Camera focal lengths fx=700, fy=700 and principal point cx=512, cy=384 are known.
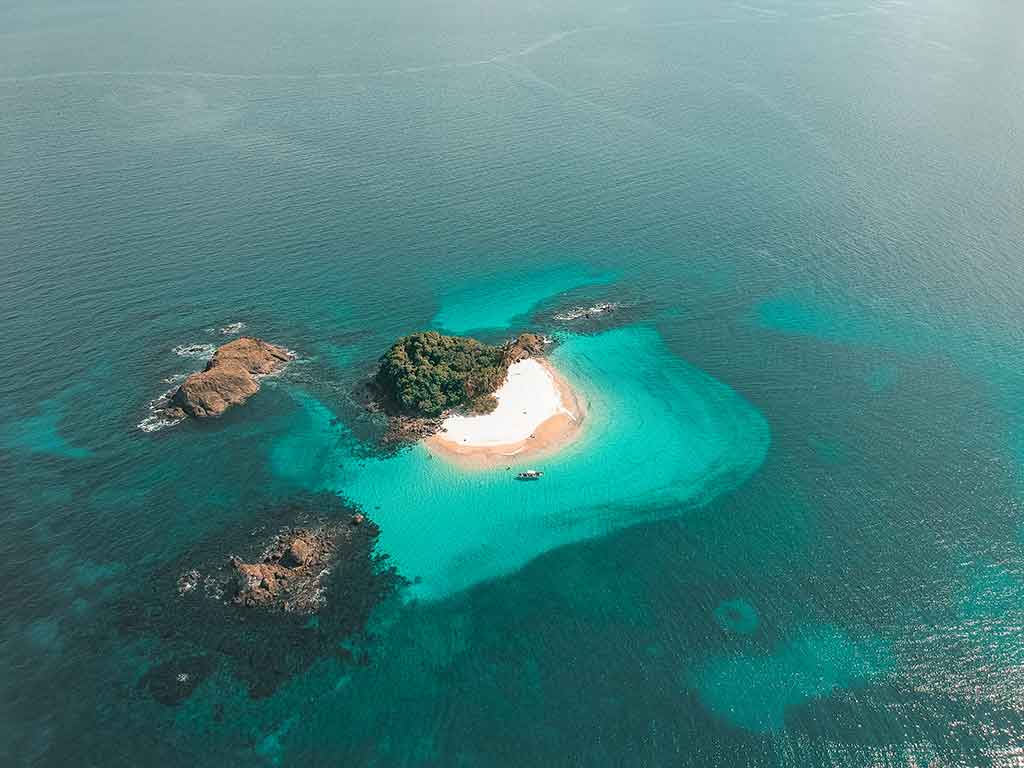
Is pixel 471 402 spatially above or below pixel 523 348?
below

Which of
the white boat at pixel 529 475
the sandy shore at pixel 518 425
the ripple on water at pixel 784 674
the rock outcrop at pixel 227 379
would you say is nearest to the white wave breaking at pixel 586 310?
the sandy shore at pixel 518 425

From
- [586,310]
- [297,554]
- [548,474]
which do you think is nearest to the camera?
[297,554]

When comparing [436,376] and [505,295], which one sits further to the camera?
[505,295]

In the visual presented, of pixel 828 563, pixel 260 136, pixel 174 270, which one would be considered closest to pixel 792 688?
pixel 828 563

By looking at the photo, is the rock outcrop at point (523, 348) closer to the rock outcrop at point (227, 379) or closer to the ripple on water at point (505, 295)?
the ripple on water at point (505, 295)

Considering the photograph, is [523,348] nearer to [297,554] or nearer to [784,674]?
[297,554]

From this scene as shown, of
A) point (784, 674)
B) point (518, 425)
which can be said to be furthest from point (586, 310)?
point (784, 674)
